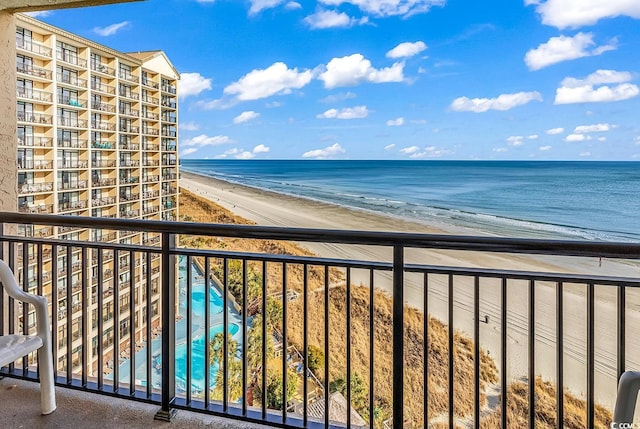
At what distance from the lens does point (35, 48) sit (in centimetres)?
315

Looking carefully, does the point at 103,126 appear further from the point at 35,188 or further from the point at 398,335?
the point at 398,335

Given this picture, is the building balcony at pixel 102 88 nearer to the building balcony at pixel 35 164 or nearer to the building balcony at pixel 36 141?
the building balcony at pixel 36 141

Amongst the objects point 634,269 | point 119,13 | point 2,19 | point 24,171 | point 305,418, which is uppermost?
point 119,13

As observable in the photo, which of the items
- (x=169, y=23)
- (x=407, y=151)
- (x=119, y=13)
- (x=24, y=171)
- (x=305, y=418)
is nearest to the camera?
(x=305, y=418)

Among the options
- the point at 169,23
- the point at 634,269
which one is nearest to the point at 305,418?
the point at 169,23

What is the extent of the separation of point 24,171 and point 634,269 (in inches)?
401

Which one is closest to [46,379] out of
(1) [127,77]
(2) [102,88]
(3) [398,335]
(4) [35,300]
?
(4) [35,300]

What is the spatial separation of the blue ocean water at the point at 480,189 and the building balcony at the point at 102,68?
314 centimetres

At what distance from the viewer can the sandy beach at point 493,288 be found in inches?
115

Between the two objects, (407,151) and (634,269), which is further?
(407,151)

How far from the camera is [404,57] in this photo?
536 inches

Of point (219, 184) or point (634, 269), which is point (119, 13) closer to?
point (219, 184)

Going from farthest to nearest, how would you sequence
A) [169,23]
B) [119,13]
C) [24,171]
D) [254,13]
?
[254,13] < [169,23] < [119,13] < [24,171]

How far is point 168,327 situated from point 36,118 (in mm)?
2356
